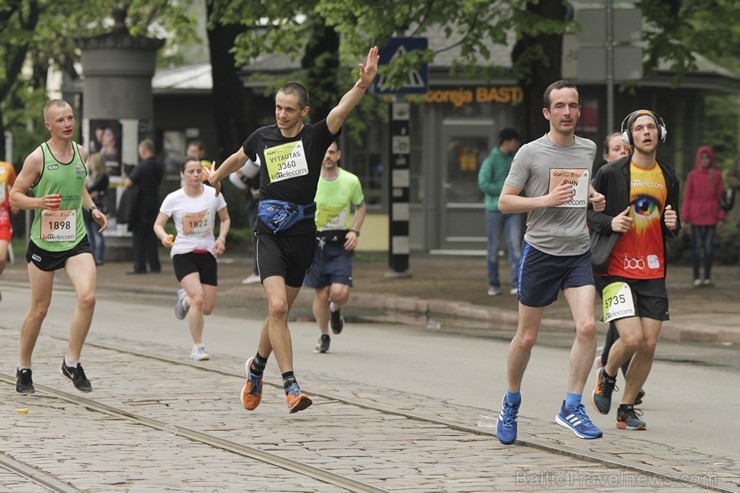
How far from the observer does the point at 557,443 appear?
27.5ft

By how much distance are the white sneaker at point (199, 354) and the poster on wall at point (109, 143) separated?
47.4ft

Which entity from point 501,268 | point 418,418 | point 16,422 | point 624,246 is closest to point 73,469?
point 16,422

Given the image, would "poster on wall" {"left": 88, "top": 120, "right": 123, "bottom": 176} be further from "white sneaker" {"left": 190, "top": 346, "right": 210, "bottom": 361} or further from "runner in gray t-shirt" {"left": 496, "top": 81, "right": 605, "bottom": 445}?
"runner in gray t-shirt" {"left": 496, "top": 81, "right": 605, "bottom": 445}

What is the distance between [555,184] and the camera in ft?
27.5

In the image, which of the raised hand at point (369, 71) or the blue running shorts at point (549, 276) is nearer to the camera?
the blue running shorts at point (549, 276)

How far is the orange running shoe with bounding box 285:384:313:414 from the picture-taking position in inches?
357

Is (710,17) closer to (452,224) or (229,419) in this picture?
(452,224)

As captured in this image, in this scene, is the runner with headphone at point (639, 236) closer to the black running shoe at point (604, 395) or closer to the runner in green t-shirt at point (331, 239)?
the black running shoe at point (604, 395)

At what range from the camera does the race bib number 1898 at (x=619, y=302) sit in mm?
8883

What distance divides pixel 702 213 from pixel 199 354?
10146 mm

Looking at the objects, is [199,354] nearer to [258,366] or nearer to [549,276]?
[258,366]

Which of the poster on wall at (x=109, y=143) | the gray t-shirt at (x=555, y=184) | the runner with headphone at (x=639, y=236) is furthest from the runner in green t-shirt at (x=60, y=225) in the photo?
the poster on wall at (x=109, y=143)

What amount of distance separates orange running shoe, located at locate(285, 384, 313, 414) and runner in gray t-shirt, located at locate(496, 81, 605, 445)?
4.10 feet

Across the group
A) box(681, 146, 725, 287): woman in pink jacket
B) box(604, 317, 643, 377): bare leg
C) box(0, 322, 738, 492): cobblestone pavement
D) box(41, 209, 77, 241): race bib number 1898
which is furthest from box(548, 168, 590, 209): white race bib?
box(681, 146, 725, 287): woman in pink jacket
